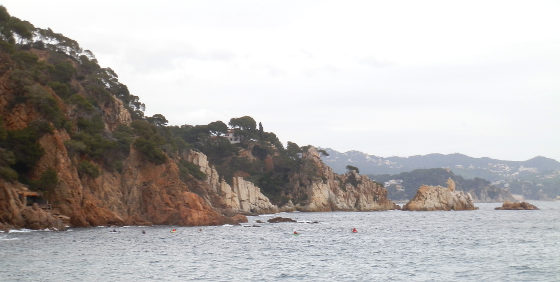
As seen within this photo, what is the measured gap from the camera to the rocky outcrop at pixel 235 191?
127 m

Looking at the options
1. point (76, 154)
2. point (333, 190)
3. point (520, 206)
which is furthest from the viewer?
point (333, 190)

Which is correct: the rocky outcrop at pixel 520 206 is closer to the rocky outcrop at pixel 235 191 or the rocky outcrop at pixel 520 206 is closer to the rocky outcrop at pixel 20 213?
the rocky outcrop at pixel 235 191

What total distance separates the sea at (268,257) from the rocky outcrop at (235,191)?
60287 mm

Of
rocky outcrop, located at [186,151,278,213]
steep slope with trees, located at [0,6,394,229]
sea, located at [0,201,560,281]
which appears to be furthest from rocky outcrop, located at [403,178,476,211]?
sea, located at [0,201,560,281]

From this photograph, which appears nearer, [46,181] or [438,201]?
[46,181]

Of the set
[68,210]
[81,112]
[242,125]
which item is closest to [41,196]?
[68,210]

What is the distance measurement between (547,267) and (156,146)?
57.4 meters

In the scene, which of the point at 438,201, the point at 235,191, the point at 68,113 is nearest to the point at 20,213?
the point at 68,113

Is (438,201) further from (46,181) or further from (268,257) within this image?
(268,257)

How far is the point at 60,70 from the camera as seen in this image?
91062 millimetres

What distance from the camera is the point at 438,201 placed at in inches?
6344

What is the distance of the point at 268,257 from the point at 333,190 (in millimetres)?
120079

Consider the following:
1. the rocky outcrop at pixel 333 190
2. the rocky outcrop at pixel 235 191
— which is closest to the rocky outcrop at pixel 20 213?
the rocky outcrop at pixel 235 191

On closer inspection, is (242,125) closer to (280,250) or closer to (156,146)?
(156,146)
